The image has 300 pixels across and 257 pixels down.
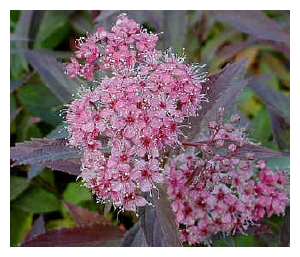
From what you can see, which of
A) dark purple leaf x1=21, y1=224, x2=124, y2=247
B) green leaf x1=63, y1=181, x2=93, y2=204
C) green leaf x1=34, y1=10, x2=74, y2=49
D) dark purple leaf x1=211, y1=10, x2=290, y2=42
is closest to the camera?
dark purple leaf x1=21, y1=224, x2=124, y2=247

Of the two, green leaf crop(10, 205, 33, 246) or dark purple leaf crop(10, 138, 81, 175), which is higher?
dark purple leaf crop(10, 138, 81, 175)

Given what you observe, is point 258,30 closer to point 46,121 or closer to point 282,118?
point 282,118

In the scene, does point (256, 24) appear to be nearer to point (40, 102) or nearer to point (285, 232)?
point (285, 232)

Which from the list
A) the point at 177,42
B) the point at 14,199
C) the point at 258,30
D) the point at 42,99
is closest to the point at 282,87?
the point at 258,30

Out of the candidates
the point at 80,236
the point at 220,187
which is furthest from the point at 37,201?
the point at 220,187

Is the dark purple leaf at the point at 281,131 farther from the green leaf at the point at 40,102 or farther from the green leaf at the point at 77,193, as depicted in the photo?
the green leaf at the point at 40,102

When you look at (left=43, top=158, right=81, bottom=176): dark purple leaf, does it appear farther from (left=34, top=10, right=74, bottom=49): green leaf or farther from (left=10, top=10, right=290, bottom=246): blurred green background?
(left=34, top=10, right=74, bottom=49): green leaf

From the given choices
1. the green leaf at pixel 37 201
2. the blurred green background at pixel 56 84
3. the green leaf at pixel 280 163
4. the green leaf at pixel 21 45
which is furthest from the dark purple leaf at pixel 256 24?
the green leaf at pixel 37 201

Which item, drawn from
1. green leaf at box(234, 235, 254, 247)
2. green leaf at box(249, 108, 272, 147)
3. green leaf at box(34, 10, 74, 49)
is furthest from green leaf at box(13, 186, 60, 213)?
green leaf at box(249, 108, 272, 147)
